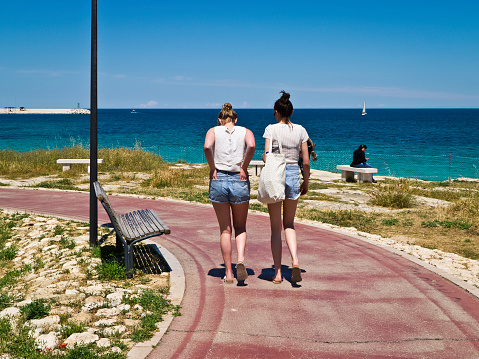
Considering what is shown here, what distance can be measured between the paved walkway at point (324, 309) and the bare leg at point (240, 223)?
1.55ft

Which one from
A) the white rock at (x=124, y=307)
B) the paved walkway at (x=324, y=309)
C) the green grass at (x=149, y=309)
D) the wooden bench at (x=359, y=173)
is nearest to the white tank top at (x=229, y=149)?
the paved walkway at (x=324, y=309)

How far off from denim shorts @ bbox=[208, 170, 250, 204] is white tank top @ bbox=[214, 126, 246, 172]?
8 cm

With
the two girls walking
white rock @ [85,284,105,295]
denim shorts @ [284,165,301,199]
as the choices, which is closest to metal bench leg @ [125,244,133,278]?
white rock @ [85,284,105,295]

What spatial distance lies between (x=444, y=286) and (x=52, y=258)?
5.40 metres

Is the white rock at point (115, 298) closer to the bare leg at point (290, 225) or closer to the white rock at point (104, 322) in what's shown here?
the white rock at point (104, 322)

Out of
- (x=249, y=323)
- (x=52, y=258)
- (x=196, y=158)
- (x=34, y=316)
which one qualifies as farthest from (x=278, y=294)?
(x=196, y=158)

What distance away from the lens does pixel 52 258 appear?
726cm

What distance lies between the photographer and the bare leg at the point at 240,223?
224 inches

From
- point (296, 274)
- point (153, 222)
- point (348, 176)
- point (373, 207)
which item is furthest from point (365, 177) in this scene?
point (296, 274)

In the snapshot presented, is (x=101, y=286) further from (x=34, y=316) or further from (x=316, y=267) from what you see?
(x=316, y=267)

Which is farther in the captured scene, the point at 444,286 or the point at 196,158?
the point at 196,158

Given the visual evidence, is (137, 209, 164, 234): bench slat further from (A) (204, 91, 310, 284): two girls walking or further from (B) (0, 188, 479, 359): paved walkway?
(A) (204, 91, 310, 284): two girls walking

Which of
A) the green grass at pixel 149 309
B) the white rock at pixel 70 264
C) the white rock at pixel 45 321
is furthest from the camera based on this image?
the white rock at pixel 70 264

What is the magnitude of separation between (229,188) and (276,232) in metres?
0.81
